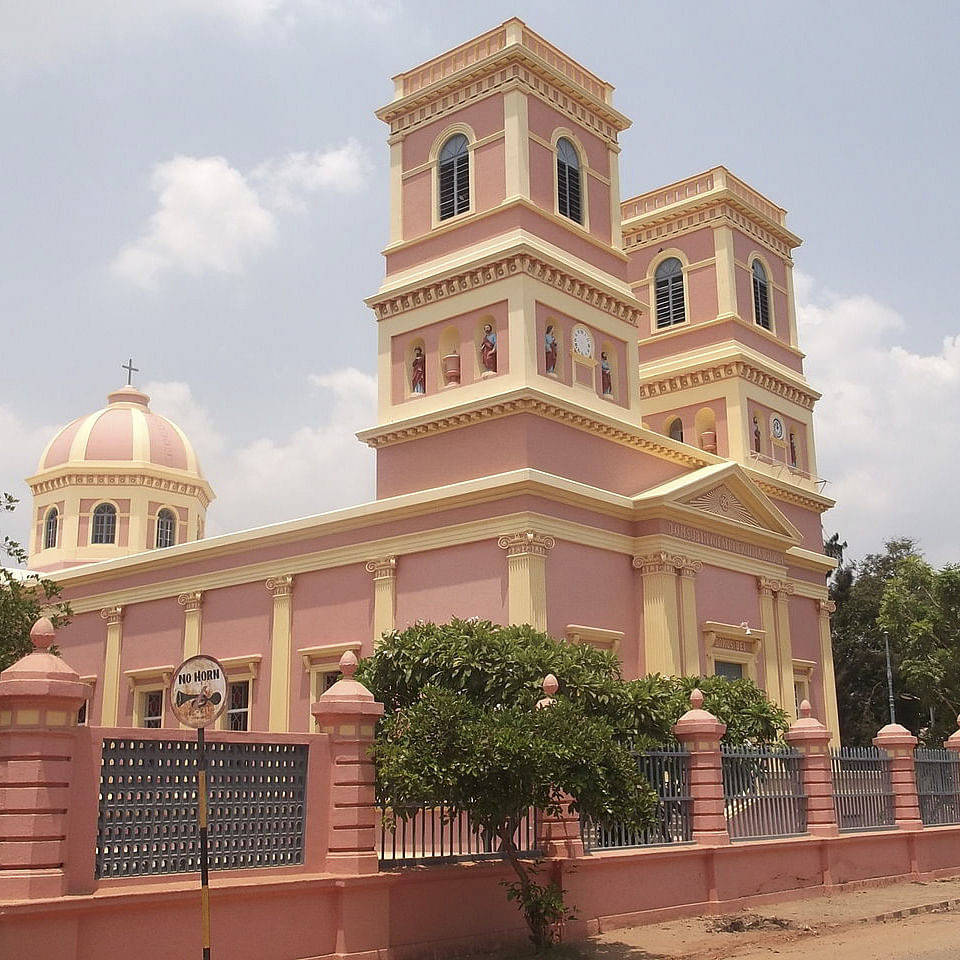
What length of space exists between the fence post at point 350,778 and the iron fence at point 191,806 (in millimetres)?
318

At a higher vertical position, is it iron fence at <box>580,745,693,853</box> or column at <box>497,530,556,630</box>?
column at <box>497,530,556,630</box>

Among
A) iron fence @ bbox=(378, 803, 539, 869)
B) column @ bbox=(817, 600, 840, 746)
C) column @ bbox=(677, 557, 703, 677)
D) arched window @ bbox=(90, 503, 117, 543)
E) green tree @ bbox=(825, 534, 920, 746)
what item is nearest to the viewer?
iron fence @ bbox=(378, 803, 539, 869)

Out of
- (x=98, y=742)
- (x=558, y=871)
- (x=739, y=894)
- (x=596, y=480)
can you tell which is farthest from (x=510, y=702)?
(x=596, y=480)

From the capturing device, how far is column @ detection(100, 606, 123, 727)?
27.7m

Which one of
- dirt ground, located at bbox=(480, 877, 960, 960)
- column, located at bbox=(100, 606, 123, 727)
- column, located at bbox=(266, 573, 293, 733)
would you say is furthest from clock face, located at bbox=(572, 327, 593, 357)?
column, located at bbox=(100, 606, 123, 727)

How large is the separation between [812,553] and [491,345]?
1058cm

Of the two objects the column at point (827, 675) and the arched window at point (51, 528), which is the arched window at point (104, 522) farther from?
the column at point (827, 675)

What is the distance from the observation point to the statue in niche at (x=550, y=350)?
77.6 ft

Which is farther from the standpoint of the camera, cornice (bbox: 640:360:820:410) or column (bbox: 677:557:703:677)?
cornice (bbox: 640:360:820:410)

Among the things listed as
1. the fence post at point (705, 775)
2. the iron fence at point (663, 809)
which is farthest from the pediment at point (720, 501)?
the iron fence at point (663, 809)

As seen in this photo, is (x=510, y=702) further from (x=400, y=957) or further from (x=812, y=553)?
(x=812, y=553)

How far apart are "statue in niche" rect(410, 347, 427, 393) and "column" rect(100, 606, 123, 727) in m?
9.22

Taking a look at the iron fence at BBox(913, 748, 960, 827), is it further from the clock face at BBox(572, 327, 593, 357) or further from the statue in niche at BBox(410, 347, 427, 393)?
the statue in niche at BBox(410, 347, 427, 393)

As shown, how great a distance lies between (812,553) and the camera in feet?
96.5
